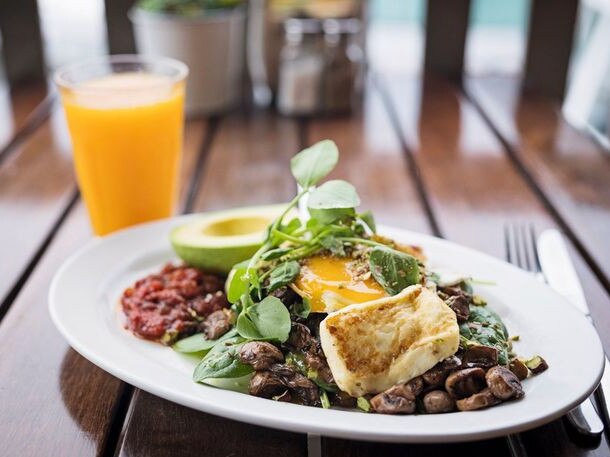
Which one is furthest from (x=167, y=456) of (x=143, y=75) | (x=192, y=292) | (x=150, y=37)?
(x=150, y=37)

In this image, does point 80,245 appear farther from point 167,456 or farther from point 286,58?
point 286,58

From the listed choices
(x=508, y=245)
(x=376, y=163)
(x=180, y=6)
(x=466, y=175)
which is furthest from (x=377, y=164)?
(x=180, y=6)

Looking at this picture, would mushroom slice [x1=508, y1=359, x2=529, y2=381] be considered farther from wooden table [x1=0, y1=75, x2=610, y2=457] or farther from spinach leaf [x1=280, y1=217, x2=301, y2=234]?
spinach leaf [x1=280, y1=217, x2=301, y2=234]

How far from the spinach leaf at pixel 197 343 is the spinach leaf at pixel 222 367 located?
8 centimetres

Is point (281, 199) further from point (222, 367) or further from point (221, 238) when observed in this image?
point (222, 367)

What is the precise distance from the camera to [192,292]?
4.12 feet

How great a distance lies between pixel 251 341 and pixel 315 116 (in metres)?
1.41

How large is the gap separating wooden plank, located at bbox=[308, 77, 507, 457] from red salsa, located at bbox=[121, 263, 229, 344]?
51 cm

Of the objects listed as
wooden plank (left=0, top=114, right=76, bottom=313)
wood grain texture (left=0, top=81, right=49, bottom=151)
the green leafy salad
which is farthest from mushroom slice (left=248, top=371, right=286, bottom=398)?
wood grain texture (left=0, top=81, right=49, bottom=151)

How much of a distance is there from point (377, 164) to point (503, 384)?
3.71 feet

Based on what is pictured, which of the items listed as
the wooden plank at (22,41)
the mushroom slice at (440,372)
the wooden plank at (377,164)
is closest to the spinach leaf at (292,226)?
the mushroom slice at (440,372)

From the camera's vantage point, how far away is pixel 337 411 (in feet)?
2.96

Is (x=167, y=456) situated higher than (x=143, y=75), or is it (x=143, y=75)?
(x=143, y=75)

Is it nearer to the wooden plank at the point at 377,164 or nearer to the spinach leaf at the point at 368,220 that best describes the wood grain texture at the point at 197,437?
the spinach leaf at the point at 368,220
